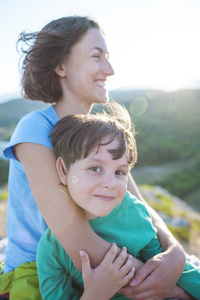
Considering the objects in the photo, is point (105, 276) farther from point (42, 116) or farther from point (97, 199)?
point (42, 116)

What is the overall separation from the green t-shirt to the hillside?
938 centimetres

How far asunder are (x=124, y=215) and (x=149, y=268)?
309 millimetres

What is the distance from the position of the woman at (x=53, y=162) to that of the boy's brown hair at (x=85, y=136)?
0.30 ft

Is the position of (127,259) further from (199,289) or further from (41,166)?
(41,166)

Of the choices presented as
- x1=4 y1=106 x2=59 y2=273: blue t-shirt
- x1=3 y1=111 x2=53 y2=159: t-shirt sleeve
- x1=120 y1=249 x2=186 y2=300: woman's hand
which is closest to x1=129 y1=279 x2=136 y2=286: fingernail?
x1=120 y1=249 x2=186 y2=300: woman's hand

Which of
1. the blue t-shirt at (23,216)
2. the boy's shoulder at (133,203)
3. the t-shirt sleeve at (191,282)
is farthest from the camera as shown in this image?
the blue t-shirt at (23,216)

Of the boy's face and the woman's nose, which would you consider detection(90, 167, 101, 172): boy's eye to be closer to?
the boy's face

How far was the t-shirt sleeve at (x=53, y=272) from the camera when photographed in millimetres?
1486

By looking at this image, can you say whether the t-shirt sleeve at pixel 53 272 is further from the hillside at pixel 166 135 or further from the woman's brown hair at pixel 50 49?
the hillside at pixel 166 135

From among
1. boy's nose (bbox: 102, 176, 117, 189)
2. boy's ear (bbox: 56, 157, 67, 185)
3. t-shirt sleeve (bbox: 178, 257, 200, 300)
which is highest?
boy's nose (bbox: 102, 176, 117, 189)

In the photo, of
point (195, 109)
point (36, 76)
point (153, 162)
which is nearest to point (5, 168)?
point (153, 162)

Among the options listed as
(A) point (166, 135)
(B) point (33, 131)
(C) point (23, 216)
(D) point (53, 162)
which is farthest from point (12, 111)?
(D) point (53, 162)

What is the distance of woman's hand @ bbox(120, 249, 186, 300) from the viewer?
1.45m

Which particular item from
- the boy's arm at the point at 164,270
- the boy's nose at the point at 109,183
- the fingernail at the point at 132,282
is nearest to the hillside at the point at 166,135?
the boy's arm at the point at 164,270
